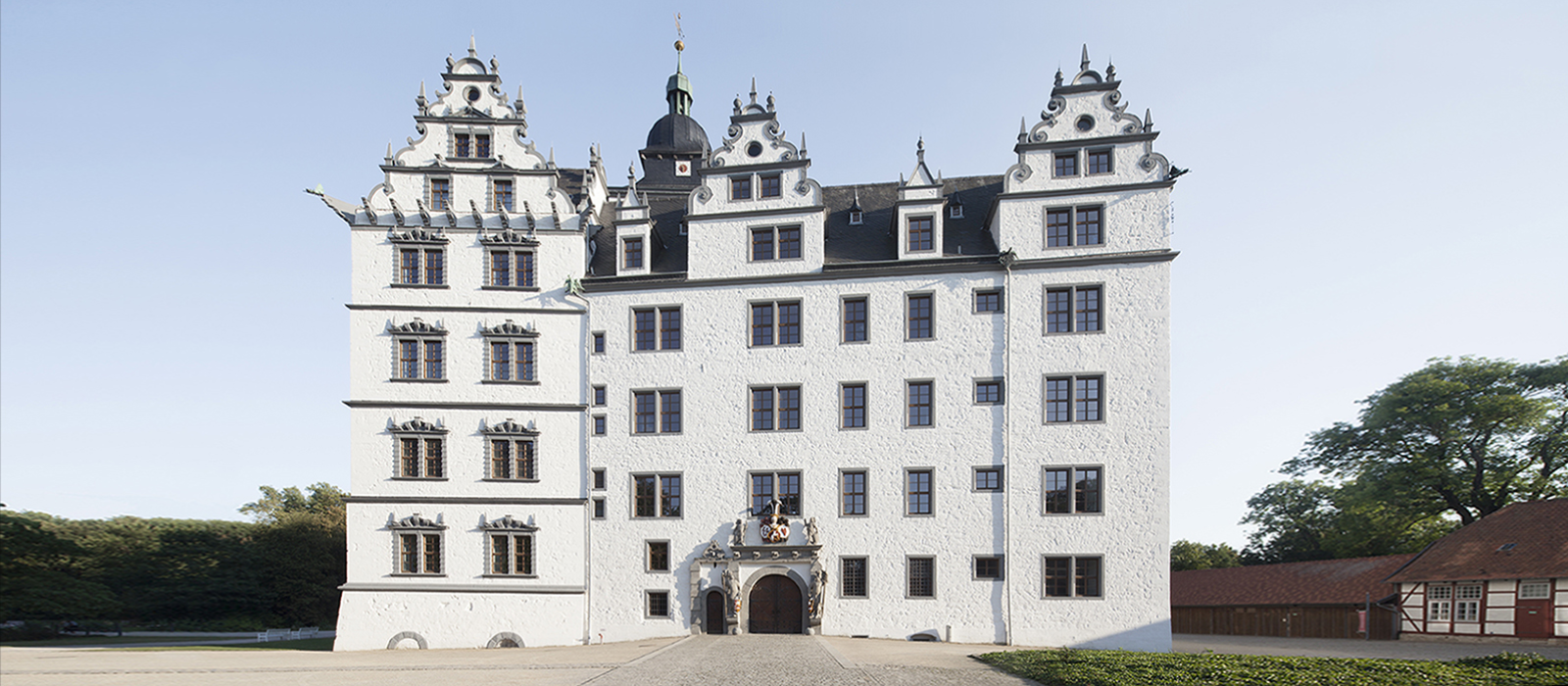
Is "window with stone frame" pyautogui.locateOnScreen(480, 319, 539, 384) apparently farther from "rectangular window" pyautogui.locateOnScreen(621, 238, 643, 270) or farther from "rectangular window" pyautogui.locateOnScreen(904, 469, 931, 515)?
"rectangular window" pyautogui.locateOnScreen(904, 469, 931, 515)

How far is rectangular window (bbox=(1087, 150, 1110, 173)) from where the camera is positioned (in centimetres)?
2783

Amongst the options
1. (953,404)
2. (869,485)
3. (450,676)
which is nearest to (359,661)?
(450,676)

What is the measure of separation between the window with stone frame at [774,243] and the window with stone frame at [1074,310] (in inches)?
323

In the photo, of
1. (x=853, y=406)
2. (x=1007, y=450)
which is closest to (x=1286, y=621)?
(x=1007, y=450)

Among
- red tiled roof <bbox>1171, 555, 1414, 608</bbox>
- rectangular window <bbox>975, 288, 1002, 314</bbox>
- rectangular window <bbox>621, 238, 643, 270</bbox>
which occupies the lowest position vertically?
red tiled roof <bbox>1171, 555, 1414, 608</bbox>

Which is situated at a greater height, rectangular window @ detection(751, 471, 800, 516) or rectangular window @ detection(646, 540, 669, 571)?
rectangular window @ detection(751, 471, 800, 516)

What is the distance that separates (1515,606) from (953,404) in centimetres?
2321

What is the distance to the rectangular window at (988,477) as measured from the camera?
88.9 ft

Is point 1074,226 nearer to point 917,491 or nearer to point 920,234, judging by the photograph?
point 920,234

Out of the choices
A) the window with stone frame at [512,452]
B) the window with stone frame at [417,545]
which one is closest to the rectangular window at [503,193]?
the window with stone frame at [512,452]

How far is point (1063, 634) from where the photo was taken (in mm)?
→ 26156

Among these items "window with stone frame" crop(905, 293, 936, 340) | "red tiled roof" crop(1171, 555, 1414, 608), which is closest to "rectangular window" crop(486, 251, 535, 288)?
"window with stone frame" crop(905, 293, 936, 340)

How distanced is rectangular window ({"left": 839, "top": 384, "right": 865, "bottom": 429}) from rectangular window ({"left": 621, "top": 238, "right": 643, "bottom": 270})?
8264mm

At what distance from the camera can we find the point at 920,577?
27062 mm
